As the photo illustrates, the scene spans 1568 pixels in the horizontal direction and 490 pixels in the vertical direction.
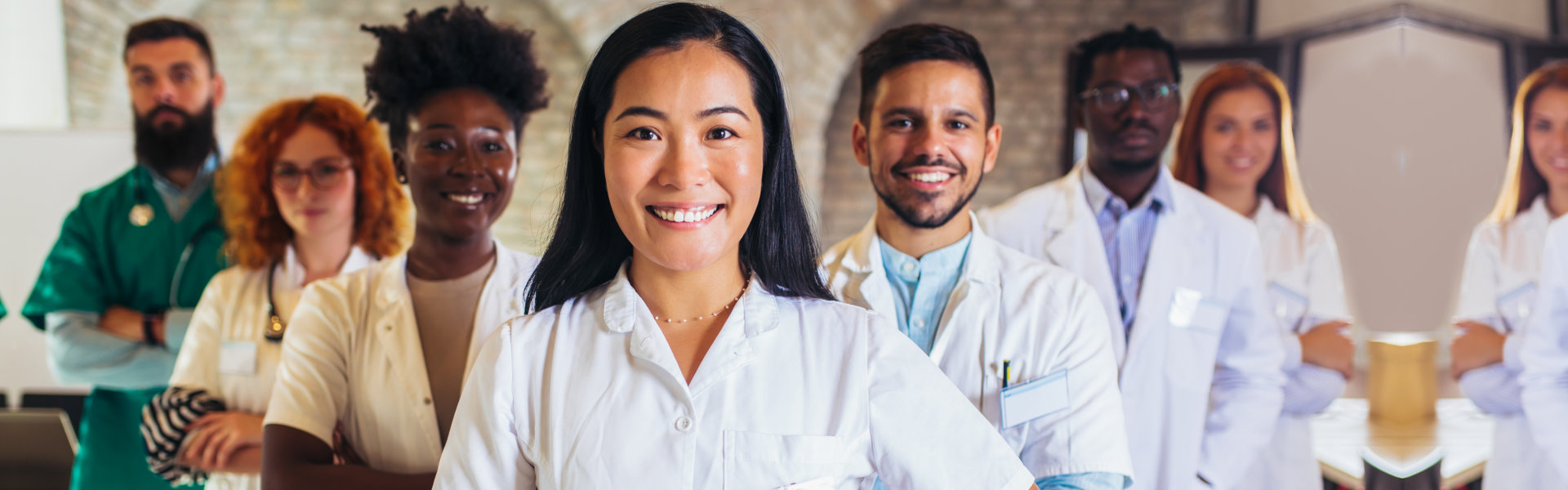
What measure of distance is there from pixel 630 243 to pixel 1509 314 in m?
2.98

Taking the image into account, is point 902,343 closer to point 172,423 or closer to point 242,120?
point 172,423

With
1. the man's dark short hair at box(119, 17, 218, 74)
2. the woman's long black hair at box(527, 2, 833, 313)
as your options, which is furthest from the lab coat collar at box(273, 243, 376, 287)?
the woman's long black hair at box(527, 2, 833, 313)

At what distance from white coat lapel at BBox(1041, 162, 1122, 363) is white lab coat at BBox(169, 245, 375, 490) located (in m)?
1.87

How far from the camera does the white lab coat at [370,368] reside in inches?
80.2

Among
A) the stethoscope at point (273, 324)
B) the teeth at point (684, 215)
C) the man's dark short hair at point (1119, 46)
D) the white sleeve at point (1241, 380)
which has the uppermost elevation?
the man's dark short hair at point (1119, 46)

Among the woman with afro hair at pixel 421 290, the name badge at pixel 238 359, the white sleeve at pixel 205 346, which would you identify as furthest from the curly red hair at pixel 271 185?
the woman with afro hair at pixel 421 290

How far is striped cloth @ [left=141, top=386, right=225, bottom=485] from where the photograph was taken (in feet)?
7.77

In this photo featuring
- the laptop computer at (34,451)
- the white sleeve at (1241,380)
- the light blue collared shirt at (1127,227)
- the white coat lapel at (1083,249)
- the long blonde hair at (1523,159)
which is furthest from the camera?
the laptop computer at (34,451)

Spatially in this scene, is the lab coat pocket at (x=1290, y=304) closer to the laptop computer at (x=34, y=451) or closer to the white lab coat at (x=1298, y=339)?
the white lab coat at (x=1298, y=339)

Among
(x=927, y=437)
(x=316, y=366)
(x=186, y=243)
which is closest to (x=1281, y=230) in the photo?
(x=927, y=437)

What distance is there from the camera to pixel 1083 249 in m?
2.71

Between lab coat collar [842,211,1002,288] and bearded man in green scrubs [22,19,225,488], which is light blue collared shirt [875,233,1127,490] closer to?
lab coat collar [842,211,1002,288]

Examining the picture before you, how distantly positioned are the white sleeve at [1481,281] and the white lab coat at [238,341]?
11.1ft

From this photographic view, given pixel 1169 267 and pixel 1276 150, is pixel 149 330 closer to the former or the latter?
pixel 1169 267
